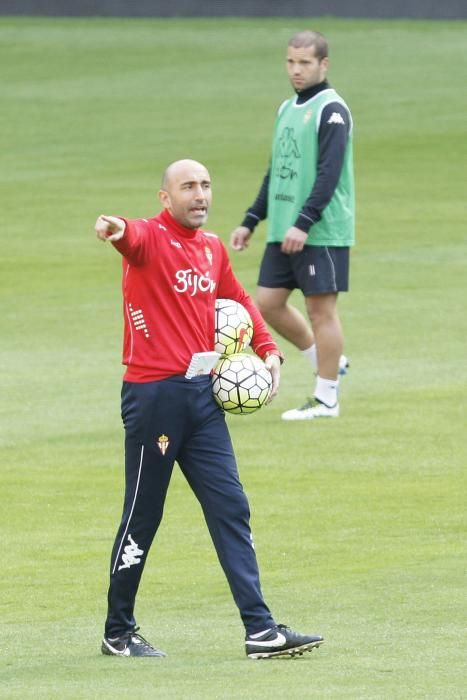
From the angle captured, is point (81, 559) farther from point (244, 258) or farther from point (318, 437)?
point (244, 258)

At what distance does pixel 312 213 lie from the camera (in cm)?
1249

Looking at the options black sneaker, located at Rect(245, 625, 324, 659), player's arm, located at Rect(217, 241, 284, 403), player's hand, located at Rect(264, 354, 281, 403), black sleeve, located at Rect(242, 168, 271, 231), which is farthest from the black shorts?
black sneaker, located at Rect(245, 625, 324, 659)

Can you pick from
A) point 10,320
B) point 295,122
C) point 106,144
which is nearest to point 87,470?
point 295,122

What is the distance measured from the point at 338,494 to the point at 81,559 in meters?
1.91

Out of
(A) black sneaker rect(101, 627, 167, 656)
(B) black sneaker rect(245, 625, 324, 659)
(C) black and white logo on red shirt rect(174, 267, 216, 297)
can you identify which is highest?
(C) black and white logo on red shirt rect(174, 267, 216, 297)

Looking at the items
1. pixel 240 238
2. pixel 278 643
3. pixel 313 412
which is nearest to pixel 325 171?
pixel 240 238

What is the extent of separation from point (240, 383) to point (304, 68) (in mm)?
5291

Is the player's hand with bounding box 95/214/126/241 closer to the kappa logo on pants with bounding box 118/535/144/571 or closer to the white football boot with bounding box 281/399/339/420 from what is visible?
the kappa logo on pants with bounding box 118/535/144/571

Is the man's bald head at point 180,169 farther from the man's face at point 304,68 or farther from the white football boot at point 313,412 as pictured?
the white football boot at point 313,412

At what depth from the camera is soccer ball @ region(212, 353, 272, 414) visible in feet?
25.0

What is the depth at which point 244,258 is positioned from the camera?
71.1 feet

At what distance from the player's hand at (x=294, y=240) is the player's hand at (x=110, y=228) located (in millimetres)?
5347

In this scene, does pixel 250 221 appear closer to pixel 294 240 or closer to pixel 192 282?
pixel 294 240

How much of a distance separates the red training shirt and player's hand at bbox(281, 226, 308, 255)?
491cm
